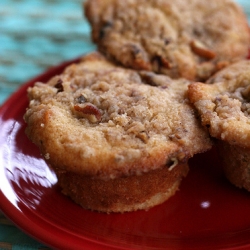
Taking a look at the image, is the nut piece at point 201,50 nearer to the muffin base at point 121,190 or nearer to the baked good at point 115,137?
the baked good at point 115,137

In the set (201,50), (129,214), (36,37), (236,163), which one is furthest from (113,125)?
(36,37)

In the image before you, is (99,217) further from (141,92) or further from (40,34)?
(40,34)

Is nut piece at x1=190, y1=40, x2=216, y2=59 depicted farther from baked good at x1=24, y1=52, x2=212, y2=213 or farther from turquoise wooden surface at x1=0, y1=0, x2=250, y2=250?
turquoise wooden surface at x1=0, y1=0, x2=250, y2=250

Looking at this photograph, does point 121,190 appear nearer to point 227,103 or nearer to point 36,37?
point 227,103

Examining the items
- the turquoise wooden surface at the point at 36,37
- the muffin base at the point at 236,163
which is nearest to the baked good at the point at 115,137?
the muffin base at the point at 236,163

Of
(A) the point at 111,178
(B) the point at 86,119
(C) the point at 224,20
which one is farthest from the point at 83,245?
(C) the point at 224,20
